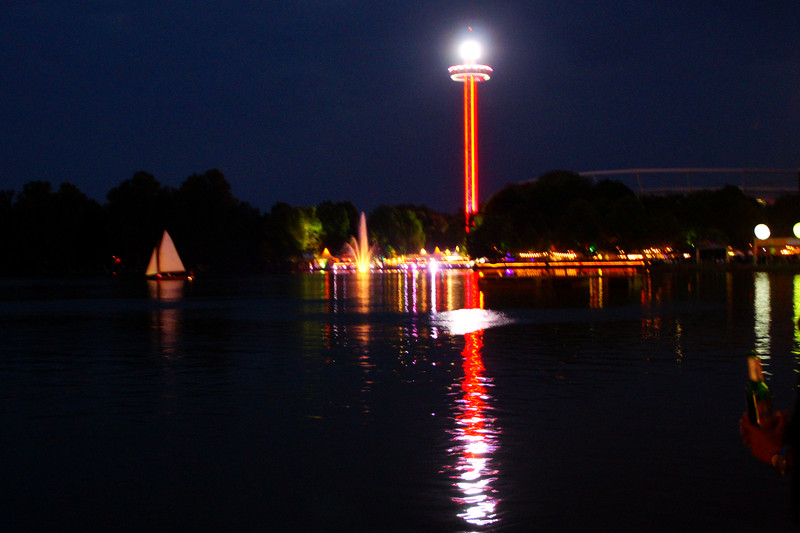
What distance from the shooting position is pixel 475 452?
11688 millimetres

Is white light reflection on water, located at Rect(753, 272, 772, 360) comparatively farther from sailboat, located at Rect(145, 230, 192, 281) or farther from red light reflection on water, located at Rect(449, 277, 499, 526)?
sailboat, located at Rect(145, 230, 192, 281)

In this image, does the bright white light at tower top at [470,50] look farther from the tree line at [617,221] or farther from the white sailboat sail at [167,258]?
the white sailboat sail at [167,258]

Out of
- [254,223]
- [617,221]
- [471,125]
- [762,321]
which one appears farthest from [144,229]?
[762,321]

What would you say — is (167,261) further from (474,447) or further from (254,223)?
(474,447)

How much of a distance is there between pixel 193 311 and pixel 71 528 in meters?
35.8

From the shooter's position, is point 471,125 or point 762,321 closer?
point 762,321

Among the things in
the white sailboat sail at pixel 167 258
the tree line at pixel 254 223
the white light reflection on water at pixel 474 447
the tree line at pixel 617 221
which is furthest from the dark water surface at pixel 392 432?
the tree line at pixel 254 223

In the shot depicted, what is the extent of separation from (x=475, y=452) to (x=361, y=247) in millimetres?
156728

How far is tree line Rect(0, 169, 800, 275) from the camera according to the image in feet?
387

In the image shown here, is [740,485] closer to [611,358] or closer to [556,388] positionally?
[556,388]

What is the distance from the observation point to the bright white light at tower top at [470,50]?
543ft

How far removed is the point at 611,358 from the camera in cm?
2116

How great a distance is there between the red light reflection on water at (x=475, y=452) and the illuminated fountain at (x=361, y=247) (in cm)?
14671

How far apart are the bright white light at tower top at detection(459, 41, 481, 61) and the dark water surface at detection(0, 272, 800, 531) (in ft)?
468
